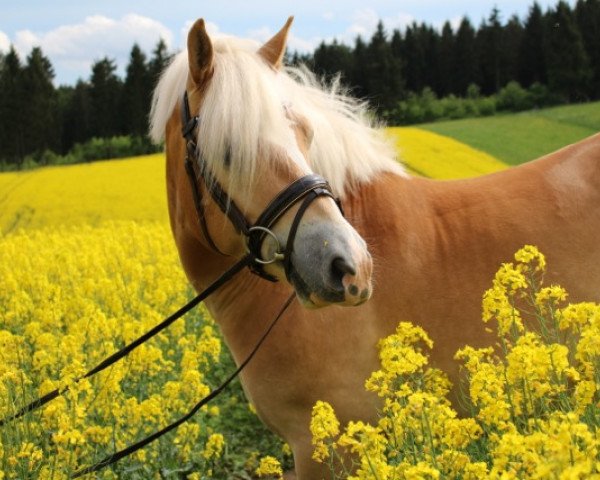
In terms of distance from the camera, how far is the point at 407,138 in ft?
103

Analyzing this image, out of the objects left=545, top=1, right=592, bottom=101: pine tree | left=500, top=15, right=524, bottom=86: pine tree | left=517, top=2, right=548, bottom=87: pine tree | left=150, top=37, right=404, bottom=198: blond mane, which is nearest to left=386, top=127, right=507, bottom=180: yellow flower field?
left=150, top=37, right=404, bottom=198: blond mane

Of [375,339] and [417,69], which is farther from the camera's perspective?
[417,69]

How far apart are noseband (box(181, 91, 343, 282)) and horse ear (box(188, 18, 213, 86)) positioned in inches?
6.0

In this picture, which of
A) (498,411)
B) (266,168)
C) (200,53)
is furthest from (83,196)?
(498,411)

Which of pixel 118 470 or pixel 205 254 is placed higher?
pixel 205 254

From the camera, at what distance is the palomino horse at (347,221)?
2.73 metres

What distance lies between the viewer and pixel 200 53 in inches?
109

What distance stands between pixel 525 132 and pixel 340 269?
39.0 m

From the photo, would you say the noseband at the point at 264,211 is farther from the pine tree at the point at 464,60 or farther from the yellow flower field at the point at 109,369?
the pine tree at the point at 464,60

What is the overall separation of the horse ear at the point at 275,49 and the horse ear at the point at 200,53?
1.01 feet

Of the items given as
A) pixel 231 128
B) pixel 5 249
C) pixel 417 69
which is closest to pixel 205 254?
pixel 231 128

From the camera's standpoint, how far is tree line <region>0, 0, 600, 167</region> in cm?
4381

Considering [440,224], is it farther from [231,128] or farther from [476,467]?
[476,467]

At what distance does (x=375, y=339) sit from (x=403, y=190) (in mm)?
709
